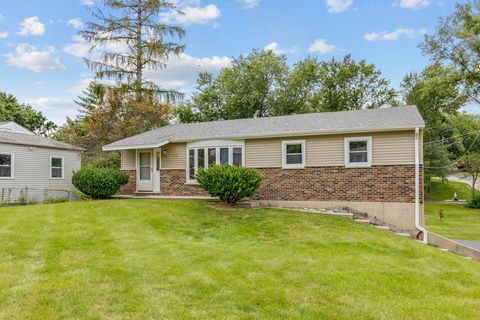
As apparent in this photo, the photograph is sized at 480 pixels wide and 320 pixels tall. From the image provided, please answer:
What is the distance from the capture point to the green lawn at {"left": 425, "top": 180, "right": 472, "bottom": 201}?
131ft

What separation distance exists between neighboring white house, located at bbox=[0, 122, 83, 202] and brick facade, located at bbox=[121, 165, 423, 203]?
9.28m

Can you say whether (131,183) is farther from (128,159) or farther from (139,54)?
(139,54)

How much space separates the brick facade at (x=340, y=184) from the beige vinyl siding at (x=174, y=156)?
1.84m

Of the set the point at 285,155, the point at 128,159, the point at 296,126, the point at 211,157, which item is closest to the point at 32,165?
the point at 128,159

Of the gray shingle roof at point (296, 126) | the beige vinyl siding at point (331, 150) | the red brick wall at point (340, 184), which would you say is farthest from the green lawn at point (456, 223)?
the gray shingle roof at point (296, 126)

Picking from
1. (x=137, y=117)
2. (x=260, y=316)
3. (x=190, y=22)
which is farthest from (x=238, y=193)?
(x=190, y=22)

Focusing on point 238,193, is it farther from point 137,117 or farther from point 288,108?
point 288,108

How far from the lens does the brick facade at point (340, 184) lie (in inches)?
488

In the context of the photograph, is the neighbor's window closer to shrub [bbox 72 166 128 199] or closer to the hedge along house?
the hedge along house

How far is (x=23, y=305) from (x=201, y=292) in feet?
7.19

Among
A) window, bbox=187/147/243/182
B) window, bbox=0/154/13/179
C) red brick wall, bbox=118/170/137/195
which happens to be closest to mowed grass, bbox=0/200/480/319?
window, bbox=187/147/243/182

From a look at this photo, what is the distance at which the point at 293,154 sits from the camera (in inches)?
554

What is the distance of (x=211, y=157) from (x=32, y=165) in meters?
9.65

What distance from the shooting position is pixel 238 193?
41.4 ft
